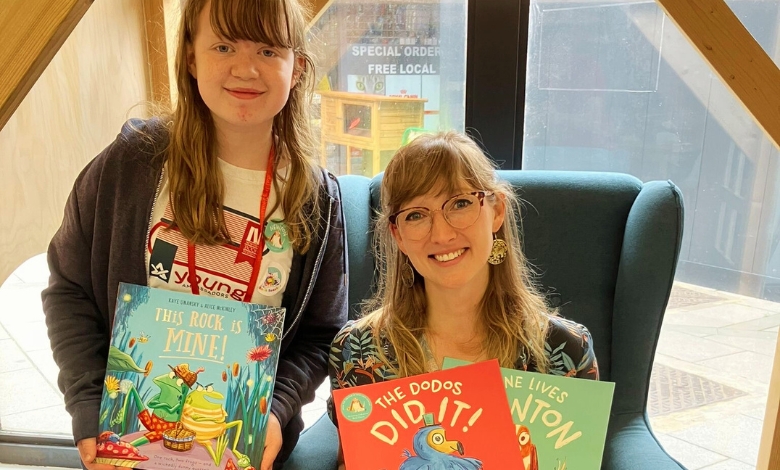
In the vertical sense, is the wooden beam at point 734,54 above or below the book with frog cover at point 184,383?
above

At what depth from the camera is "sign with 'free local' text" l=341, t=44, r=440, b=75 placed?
2143 millimetres

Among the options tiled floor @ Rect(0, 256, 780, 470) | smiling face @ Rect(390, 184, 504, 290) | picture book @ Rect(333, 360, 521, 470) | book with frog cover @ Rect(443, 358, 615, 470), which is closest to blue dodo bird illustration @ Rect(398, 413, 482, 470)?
picture book @ Rect(333, 360, 521, 470)

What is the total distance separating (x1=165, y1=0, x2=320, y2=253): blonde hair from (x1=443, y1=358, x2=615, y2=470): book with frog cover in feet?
1.69

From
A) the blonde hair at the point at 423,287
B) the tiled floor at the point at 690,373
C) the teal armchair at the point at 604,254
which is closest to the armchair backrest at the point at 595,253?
the teal armchair at the point at 604,254

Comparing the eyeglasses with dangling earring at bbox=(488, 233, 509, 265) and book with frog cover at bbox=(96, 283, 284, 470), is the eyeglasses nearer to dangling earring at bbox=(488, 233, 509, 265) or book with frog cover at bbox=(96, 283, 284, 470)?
dangling earring at bbox=(488, 233, 509, 265)

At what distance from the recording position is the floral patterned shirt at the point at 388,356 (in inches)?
49.4

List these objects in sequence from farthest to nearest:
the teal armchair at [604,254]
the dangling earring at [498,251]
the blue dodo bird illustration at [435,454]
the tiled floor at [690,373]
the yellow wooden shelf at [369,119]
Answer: the tiled floor at [690,373]
the yellow wooden shelf at [369,119]
the teal armchair at [604,254]
the dangling earring at [498,251]
the blue dodo bird illustration at [435,454]

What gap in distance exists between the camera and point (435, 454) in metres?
1.06

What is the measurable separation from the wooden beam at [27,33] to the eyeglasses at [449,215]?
2.05ft

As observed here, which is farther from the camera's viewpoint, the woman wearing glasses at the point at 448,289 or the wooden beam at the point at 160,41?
the wooden beam at the point at 160,41

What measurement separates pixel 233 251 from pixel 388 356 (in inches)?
14.4

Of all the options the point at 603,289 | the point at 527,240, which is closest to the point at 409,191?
the point at 527,240

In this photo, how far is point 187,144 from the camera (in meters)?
1.25

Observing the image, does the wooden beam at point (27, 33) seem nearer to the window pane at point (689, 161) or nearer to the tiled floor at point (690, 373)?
the window pane at point (689, 161)
